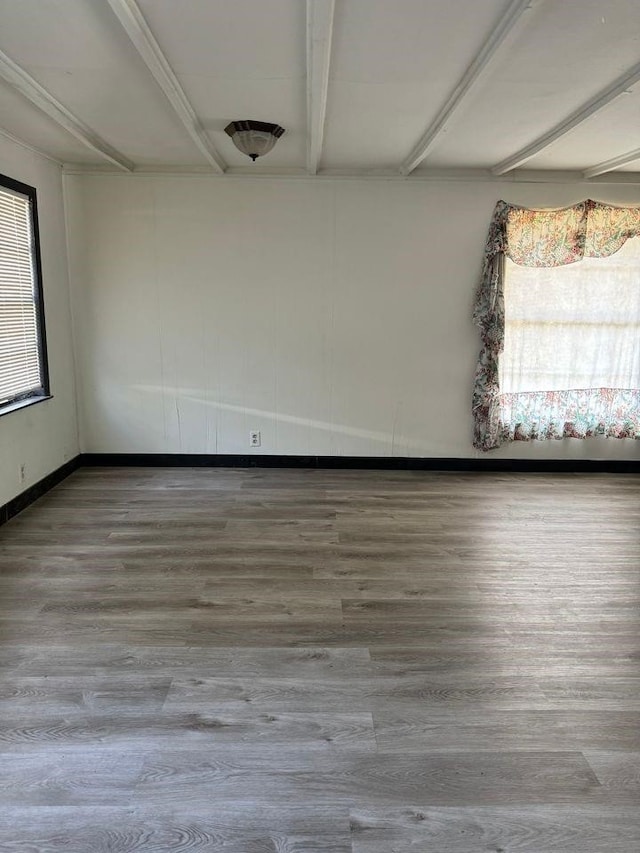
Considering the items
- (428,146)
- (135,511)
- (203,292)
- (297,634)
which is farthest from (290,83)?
(135,511)

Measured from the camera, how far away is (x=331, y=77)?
2625 mm

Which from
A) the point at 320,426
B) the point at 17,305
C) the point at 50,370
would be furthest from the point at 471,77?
the point at 50,370

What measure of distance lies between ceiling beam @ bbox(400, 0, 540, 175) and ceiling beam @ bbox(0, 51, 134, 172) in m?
1.98

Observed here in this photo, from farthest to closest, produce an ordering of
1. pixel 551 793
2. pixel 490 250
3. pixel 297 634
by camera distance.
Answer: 1. pixel 490 250
2. pixel 297 634
3. pixel 551 793

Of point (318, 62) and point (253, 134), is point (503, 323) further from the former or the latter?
point (318, 62)

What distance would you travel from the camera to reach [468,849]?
1.59 m

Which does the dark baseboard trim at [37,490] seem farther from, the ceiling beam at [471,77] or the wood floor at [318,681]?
the ceiling beam at [471,77]

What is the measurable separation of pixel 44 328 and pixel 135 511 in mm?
1517

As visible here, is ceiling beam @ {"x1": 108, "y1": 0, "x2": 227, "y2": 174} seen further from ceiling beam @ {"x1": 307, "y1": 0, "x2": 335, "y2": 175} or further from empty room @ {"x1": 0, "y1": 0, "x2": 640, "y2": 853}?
ceiling beam @ {"x1": 307, "y1": 0, "x2": 335, "y2": 175}

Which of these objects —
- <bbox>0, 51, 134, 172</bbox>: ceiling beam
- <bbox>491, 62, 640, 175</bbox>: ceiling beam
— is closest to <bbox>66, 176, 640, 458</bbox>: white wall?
<bbox>491, 62, 640, 175</bbox>: ceiling beam

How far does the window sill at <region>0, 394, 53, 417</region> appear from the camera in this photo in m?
3.70

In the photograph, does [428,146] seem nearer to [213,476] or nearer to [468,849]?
[213,476]

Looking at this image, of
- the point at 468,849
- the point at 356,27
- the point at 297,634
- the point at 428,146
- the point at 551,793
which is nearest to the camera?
the point at 468,849

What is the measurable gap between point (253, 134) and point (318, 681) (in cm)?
291
